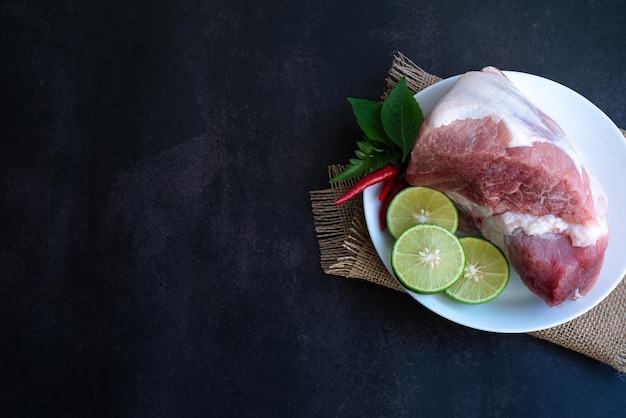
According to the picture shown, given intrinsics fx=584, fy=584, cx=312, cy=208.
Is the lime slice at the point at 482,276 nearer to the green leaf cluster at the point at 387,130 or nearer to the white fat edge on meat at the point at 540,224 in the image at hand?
the white fat edge on meat at the point at 540,224

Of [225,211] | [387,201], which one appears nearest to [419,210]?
[387,201]

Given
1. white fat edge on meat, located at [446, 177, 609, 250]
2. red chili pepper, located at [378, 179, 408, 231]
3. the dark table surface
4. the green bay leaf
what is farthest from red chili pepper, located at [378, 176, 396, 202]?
the dark table surface

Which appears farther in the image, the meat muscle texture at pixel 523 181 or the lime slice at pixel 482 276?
the lime slice at pixel 482 276

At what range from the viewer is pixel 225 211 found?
240 centimetres

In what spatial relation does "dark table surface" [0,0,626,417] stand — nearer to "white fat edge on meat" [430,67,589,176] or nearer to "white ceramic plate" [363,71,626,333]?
"white ceramic plate" [363,71,626,333]

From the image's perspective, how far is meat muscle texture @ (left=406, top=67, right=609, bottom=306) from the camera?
1.86m

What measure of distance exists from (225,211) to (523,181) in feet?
3.81

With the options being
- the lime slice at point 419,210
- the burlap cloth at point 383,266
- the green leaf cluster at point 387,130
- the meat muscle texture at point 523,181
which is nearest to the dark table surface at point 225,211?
the burlap cloth at point 383,266

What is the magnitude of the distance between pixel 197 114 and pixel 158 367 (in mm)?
1050

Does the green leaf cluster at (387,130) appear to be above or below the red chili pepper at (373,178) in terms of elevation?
above

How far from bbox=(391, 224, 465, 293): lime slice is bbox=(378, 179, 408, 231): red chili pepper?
0.14m

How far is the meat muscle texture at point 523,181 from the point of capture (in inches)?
73.2

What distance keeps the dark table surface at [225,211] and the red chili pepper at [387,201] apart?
33cm

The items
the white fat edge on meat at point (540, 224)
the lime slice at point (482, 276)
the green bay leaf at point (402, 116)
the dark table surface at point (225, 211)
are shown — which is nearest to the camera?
the white fat edge on meat at point (540, 224)
